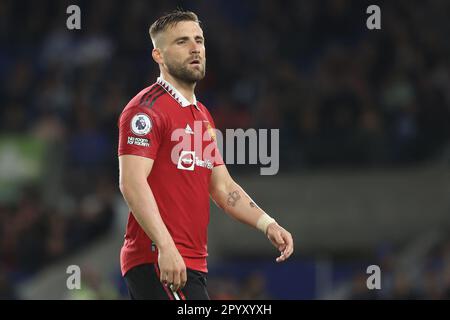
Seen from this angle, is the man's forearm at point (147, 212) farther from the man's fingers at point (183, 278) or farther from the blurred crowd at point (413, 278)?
the blurred crowd at point (413, 278)

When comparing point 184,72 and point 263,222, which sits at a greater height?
point 184,72

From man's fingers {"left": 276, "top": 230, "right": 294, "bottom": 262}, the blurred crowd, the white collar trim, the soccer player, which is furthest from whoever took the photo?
the blurred crowd

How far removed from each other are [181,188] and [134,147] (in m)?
0.37

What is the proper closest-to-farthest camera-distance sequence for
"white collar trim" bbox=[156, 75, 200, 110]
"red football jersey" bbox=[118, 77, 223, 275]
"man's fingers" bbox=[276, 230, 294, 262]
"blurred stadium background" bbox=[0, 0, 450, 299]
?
"red football jersey" bbox=[118, 77, 223, 275], "man's fingers" bbox=[276, 230, 294, 262], "white collar trim" bbox=[156, 75, 200, 110], "blurred stadium background" bbox=[0, 0, 450, 299]

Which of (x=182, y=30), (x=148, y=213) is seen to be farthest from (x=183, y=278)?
(x=182, y=30)

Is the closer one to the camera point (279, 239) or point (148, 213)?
point (148, 213)

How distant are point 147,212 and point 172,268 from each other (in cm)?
33

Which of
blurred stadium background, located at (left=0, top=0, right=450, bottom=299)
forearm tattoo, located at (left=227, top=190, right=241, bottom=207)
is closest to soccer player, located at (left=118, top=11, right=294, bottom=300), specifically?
forearm tattoo, located at (left=227, top=190, right=241, bottom=207)

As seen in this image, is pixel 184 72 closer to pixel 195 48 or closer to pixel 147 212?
pixel 195 48

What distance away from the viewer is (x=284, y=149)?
13.5 m

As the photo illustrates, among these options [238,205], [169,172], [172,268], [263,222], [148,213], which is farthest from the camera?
[238,205]

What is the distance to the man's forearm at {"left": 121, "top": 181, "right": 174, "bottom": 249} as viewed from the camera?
5.14m

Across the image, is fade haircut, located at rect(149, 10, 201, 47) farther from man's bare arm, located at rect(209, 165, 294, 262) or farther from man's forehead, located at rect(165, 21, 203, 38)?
man's bare arm, located at rect(209, 165, 294, 262)
